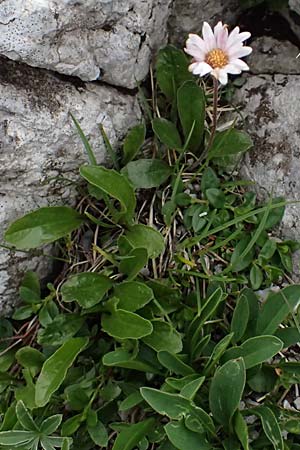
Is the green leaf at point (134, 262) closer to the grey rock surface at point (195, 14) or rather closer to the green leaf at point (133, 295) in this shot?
the green leaf at point (133, 295)

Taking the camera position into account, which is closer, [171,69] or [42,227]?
[42,227]

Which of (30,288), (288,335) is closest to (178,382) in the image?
(288,335)

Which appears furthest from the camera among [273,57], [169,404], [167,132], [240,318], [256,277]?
[273,57]

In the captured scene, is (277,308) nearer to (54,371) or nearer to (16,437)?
(54,371)

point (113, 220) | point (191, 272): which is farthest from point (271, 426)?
point (113, 220)

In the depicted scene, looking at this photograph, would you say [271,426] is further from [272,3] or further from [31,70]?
[272,3]

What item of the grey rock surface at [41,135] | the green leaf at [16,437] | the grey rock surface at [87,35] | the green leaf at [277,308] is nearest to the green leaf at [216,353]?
the green leaf at [277,308]
